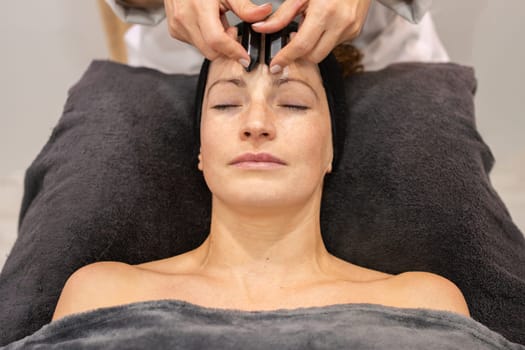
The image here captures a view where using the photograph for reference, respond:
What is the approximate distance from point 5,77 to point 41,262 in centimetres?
98

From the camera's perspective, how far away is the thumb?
119 cm

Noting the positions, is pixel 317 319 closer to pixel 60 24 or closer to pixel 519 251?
pixel 519 251

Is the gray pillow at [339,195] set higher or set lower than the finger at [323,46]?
lower

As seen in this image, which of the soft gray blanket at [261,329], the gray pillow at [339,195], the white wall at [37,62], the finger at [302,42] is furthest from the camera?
the white wall at [37,62]

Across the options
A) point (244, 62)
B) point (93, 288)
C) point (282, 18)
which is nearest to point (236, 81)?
point (244, 62)

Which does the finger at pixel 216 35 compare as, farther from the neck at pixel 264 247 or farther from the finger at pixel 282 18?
the neck at pixel 264 247

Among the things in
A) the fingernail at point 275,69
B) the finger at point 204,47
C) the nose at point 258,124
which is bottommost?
the nose at point 258,124

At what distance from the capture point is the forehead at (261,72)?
1250mm

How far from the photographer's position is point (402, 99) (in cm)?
154

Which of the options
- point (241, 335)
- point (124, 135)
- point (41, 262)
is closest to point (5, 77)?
point (124, 135)

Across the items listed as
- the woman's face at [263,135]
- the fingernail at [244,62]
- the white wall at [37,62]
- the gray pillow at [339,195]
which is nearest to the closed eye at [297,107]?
the woman's face at [263,135]

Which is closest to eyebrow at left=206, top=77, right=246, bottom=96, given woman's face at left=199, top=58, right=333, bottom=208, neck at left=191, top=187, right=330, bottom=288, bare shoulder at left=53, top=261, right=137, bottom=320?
woman's face at left=199, top=58, right=333, bottom=208

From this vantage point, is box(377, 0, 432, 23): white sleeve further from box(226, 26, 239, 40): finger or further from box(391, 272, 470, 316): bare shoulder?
box(391, 272, 470, 316): bare shoulder

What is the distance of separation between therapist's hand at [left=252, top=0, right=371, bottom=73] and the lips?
16 cm
